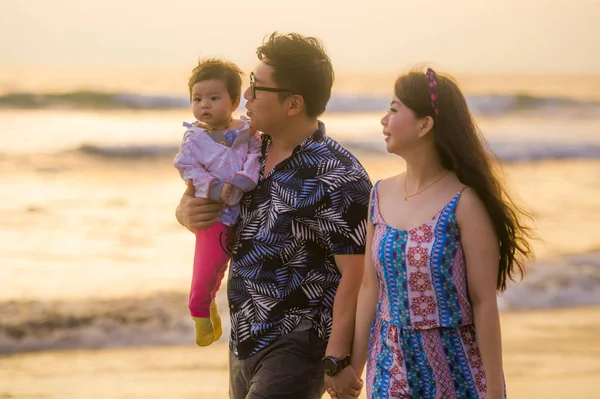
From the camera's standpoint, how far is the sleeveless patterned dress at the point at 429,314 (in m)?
3.16

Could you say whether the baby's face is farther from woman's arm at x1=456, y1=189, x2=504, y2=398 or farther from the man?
woman's arm at x1=456, y1=189, x2=504, y2=398

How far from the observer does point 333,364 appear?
3426 mm

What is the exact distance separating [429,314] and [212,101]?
130 cm

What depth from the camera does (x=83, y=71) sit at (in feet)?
90.7

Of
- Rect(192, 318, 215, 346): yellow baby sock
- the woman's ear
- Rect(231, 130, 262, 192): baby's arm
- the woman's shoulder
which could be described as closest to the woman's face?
the woman's ear

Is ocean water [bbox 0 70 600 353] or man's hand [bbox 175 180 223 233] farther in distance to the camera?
ocean water [bbox 0 70 600 353]

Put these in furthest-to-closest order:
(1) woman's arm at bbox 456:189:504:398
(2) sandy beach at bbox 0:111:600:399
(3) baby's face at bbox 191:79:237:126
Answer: (2) sandy beach at bbox 0:111:600:399, (3) baby's face at bbox 191:79:237:126, (1) woman's arm at bbox 456:189:504:398

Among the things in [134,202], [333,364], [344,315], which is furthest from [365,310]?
[134,202]

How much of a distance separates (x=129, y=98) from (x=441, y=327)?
2104cm

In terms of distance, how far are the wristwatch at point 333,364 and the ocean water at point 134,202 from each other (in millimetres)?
2184

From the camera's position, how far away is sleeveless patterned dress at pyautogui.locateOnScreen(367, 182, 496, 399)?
316cm

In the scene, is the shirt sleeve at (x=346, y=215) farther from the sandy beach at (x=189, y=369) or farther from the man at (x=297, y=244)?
the sandy beach at (x=189, y=369)

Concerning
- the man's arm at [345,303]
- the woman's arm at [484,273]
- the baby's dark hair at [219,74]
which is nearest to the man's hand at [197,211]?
the baby's dark hair at [219,74]

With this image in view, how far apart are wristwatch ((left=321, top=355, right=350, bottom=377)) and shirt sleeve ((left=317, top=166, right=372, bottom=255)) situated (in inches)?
14.6
